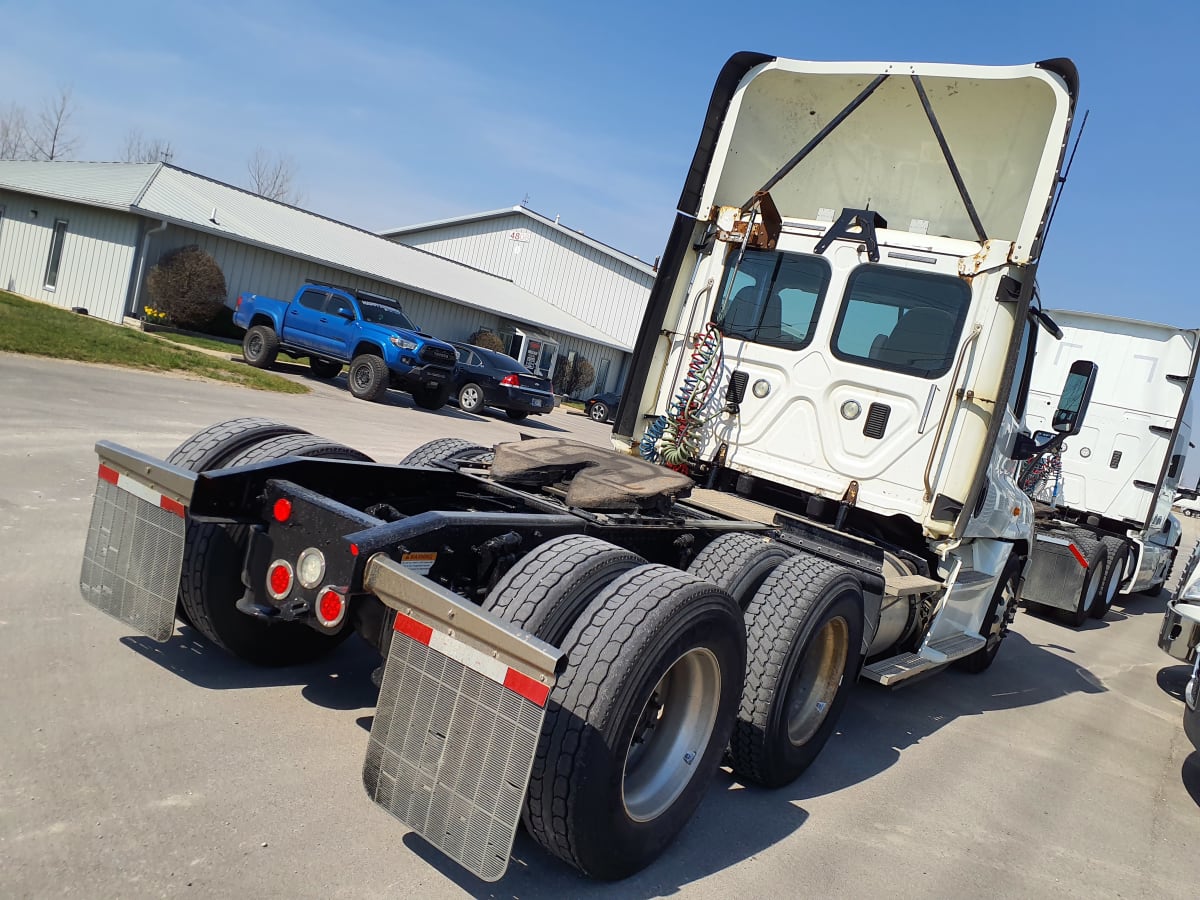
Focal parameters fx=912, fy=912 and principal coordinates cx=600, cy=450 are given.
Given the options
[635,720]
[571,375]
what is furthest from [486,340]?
[635,720]

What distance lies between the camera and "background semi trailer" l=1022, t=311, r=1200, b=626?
12.0 meters

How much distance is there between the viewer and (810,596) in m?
4.12

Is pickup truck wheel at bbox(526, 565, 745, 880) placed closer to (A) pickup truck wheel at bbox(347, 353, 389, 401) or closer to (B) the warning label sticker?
(B) the warning label sticker

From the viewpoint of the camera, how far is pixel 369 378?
17719 millimetres

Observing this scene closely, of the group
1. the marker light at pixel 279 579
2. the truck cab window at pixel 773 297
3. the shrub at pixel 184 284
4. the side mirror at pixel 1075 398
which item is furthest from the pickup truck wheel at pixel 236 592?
the shrub at pixel 184 284

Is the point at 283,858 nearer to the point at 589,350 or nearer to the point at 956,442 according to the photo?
the point at 956,442

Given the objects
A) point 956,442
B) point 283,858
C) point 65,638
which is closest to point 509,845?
point 283,858

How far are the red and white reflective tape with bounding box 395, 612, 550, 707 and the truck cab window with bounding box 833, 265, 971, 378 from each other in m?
3.97

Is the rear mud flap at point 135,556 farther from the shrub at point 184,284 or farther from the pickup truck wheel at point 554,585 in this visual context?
the shrub at point 184,284

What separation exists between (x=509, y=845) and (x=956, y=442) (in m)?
4.01

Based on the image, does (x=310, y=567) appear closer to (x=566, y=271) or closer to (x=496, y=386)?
(x=496, y=386)

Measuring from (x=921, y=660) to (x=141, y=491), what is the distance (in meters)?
4.35

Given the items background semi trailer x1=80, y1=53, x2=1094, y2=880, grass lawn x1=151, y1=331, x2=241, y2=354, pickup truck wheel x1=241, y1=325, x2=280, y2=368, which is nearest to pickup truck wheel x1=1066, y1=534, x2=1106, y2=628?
background semi trailer x1=80, y1=53, x2=1094, y2=880

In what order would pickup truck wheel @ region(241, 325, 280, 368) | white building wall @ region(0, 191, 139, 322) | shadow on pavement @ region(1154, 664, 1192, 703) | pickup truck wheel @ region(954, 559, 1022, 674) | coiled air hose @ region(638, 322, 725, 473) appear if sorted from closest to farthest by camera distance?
coiled air hose @ region(638, 322, 725, 473), pickup truck wheel @ region(954, 559, 1022, 674), shadow on pavement @ region(1154, 664, 1192, 703), pickup truck wheel @ region(241, 325, 280, 368), white building wall @ region(0, 191, 139, 322)
